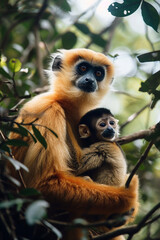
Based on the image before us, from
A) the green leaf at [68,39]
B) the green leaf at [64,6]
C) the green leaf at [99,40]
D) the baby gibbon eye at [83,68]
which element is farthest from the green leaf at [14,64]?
the green leaf at [99,40]

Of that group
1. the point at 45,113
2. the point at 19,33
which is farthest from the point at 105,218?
the point at 19,33

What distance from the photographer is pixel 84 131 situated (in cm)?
561

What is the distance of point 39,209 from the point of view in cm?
231

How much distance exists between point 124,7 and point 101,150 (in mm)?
2224

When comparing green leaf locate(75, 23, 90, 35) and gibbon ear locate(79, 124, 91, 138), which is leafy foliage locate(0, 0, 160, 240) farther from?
gibbon ear locate(79, 124, 91, 138)

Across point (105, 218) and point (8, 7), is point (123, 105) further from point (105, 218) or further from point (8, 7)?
point (105, 218)

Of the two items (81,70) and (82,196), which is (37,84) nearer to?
(81,70)

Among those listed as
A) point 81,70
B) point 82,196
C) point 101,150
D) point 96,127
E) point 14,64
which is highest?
point 14,64

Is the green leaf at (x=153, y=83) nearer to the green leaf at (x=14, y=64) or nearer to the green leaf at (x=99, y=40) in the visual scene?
the green leaf at (x=14, y=64)

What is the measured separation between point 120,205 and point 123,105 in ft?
27.3

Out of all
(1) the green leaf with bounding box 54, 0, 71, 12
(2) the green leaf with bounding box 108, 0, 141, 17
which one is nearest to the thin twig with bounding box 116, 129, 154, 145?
(2) the green leaf with bounding box 108, 0, 141, 17

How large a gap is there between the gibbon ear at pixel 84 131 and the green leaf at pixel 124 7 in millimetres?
2087

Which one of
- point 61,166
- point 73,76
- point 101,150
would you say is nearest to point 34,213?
point 61,166

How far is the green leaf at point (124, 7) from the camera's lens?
13.6 feet
